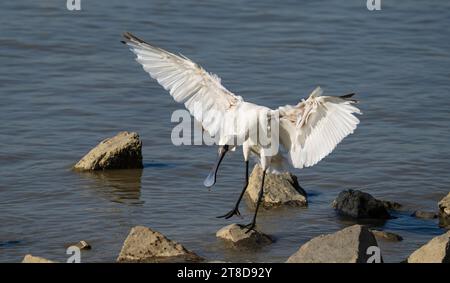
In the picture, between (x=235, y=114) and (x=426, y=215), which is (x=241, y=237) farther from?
(x=426, y=215)

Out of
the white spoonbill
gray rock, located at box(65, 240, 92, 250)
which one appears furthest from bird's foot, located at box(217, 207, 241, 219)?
gray rock, located at box(65, 240, 92, 250)

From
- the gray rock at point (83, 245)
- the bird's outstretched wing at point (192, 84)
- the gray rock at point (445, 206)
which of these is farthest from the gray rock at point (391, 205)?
the gray rock at point (83, 245)

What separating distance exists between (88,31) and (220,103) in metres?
8.34

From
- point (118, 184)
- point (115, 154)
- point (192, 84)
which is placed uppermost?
point (192, 84)

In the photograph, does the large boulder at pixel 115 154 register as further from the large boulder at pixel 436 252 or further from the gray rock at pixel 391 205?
the large boulder at pixel 436 252

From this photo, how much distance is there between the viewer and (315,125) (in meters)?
10.3

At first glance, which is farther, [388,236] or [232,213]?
[232,213]

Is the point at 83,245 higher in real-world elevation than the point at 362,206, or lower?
lower

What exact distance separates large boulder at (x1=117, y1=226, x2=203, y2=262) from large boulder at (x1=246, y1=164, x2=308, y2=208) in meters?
2.08

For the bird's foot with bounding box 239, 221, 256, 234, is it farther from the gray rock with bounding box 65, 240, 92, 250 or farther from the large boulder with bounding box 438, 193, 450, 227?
the large boulder with bounding box 438, 193, 450, 227

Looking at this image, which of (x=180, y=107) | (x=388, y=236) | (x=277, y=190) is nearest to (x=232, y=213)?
(x=277, y=190)

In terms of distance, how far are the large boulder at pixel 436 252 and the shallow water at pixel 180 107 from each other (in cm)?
76

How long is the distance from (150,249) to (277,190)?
2.40 m
